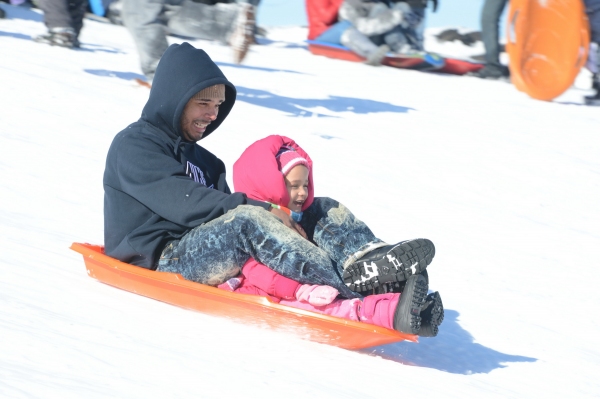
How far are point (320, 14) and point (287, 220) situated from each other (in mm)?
7012

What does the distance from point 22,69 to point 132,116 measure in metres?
1.03

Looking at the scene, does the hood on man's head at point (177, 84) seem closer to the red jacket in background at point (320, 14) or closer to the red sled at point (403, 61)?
the red sled at point (403, 61)

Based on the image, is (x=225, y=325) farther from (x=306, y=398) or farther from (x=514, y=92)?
(x=514, y=92)

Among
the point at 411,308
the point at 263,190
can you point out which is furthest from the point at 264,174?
the point at 411,308

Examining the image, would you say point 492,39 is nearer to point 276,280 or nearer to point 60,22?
point 60,22

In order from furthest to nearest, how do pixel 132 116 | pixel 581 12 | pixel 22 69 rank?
pixel 581 12, pixel 22 69, pixel 132 116

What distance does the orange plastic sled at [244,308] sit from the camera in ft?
7.65

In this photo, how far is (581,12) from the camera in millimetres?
7578

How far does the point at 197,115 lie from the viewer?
2.83 meters

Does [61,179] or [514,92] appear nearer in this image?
[61,179]

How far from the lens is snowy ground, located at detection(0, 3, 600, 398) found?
2.04 metres

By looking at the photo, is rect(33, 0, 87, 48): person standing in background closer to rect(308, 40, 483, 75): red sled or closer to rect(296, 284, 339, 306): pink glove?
rect(308, 40, 483, 75): red sled

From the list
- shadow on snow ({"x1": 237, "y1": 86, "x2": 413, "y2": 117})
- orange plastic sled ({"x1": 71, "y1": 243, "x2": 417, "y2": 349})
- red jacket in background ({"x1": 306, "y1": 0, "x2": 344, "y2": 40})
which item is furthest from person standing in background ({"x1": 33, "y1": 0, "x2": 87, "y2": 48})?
orange plastic sled ({"x1": 71, "y1": 243, "x2": 417, "y2": 349})

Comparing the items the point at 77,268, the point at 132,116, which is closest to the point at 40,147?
the point at 132,116
